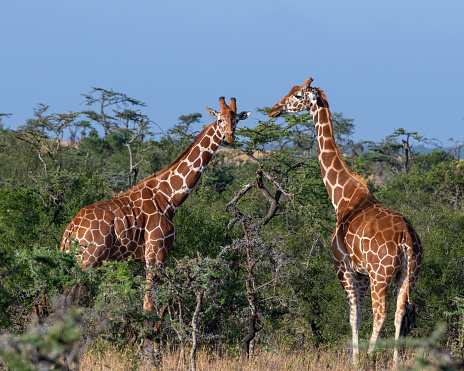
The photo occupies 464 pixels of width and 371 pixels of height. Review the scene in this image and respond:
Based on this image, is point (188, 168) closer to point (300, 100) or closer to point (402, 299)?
point (300, 100)

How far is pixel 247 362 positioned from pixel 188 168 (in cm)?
312

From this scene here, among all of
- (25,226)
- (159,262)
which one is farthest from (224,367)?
(25,226)

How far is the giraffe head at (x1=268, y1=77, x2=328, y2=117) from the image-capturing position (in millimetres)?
8875

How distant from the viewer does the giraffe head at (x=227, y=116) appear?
8.87 metres

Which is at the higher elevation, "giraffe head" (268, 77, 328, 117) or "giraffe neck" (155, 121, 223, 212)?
"giraffe head" (268, 77, 328, 117)

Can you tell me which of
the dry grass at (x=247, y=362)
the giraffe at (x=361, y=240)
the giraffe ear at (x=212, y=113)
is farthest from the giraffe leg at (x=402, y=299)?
the giraffe ear at (x=212, y=113)

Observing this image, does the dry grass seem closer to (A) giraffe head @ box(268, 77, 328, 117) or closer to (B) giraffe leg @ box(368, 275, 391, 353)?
(B) giraffe leg @ box(368, 275, 391, 353)

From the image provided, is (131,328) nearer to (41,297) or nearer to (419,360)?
(41,297)

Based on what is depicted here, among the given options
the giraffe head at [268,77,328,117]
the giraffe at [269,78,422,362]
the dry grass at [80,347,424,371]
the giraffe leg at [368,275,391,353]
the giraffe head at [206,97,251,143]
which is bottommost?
the dry grass at [80,347,424,371]

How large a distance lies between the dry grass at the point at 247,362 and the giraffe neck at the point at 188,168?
7.85ft

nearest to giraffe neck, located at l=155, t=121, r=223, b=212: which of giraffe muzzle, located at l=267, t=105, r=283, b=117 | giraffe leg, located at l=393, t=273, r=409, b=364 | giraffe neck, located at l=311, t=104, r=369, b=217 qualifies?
giraffe muzzle, located at l=267, t=105, r=283, b=117

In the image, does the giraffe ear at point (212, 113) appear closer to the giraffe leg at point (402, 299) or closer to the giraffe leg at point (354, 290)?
the giraffe leg at point (354, 290)

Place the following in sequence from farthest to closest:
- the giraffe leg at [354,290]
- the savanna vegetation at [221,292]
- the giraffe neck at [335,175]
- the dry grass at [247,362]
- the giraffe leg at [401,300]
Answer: the giraffe neck at [335,175]
the giraffe leg at [354,290]
the giraffe leg at [401,300]
the dry grass at [247,362]
the savanna vegetation at [221,292]

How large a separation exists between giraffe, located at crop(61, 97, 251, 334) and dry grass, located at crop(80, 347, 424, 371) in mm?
848
